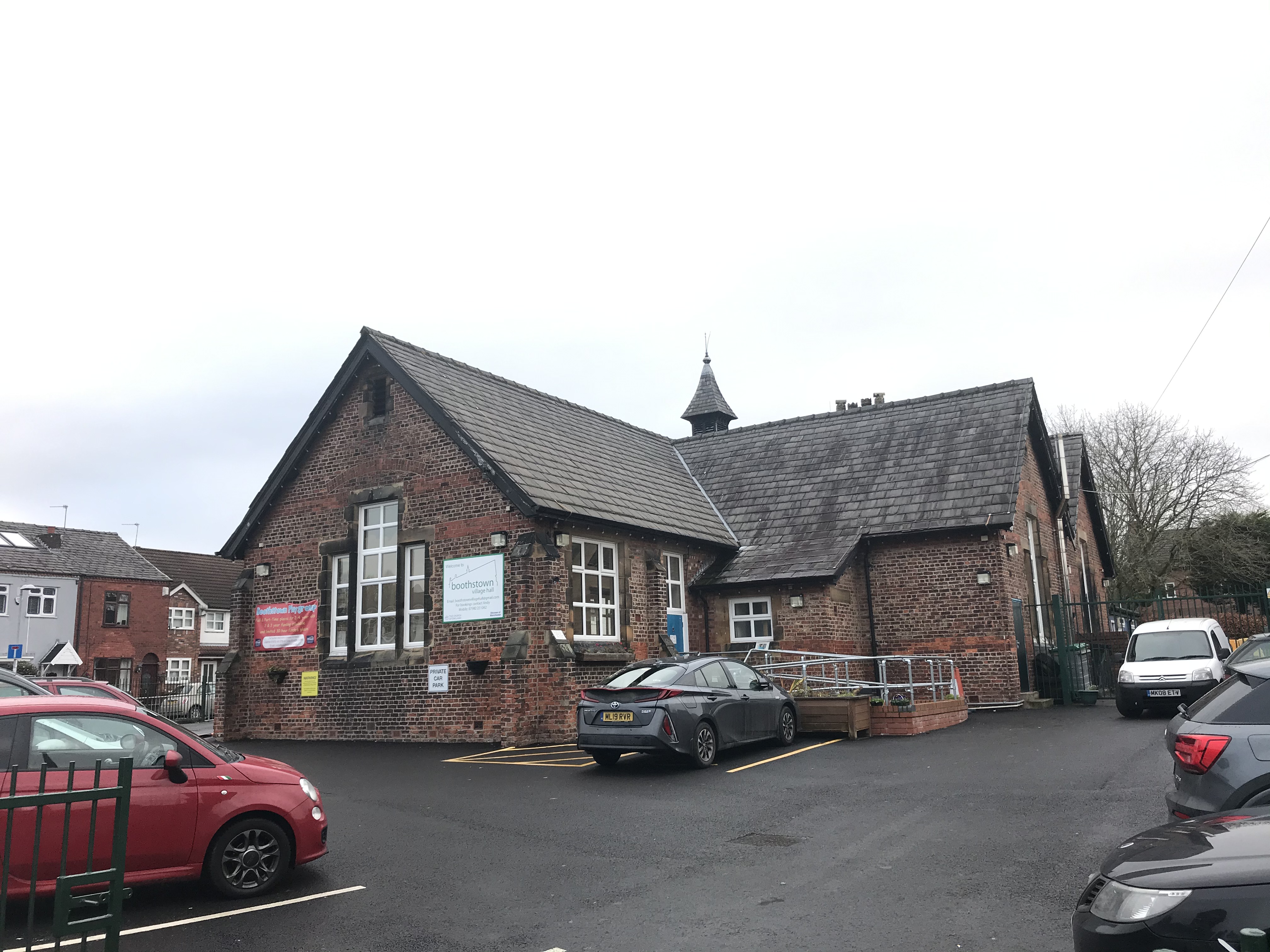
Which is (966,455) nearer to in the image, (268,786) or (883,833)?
(883,833)

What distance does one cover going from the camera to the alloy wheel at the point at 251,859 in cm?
719

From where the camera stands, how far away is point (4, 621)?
44781mm

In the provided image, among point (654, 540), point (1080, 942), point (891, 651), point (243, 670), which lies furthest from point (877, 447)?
point (1080, 942)

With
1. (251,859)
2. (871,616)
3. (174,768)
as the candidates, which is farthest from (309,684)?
(174,768)

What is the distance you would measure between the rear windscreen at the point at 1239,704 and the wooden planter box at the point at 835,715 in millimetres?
9068

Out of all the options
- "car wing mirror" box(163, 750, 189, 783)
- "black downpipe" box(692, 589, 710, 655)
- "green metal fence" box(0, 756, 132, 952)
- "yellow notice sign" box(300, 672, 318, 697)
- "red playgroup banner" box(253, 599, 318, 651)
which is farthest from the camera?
"black downpipe" box(692, 589, 710, 655)

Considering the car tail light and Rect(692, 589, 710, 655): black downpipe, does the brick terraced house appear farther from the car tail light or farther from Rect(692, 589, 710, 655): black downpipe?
the car tail light

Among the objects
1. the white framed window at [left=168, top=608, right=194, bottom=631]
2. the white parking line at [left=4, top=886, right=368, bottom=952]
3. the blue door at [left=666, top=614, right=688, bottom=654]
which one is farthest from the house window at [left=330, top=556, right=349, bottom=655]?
the white framed window at [left=168, top=608, right=194, bottom=631]

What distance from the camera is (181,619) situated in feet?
174

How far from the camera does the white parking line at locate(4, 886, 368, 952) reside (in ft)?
19.6

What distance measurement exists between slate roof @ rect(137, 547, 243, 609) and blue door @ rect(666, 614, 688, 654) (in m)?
41.2

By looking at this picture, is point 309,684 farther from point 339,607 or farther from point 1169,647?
point 1169,647

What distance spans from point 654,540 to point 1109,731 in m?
9.27

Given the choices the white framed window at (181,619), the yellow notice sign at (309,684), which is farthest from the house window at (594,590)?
the white framed window at (181,619)
